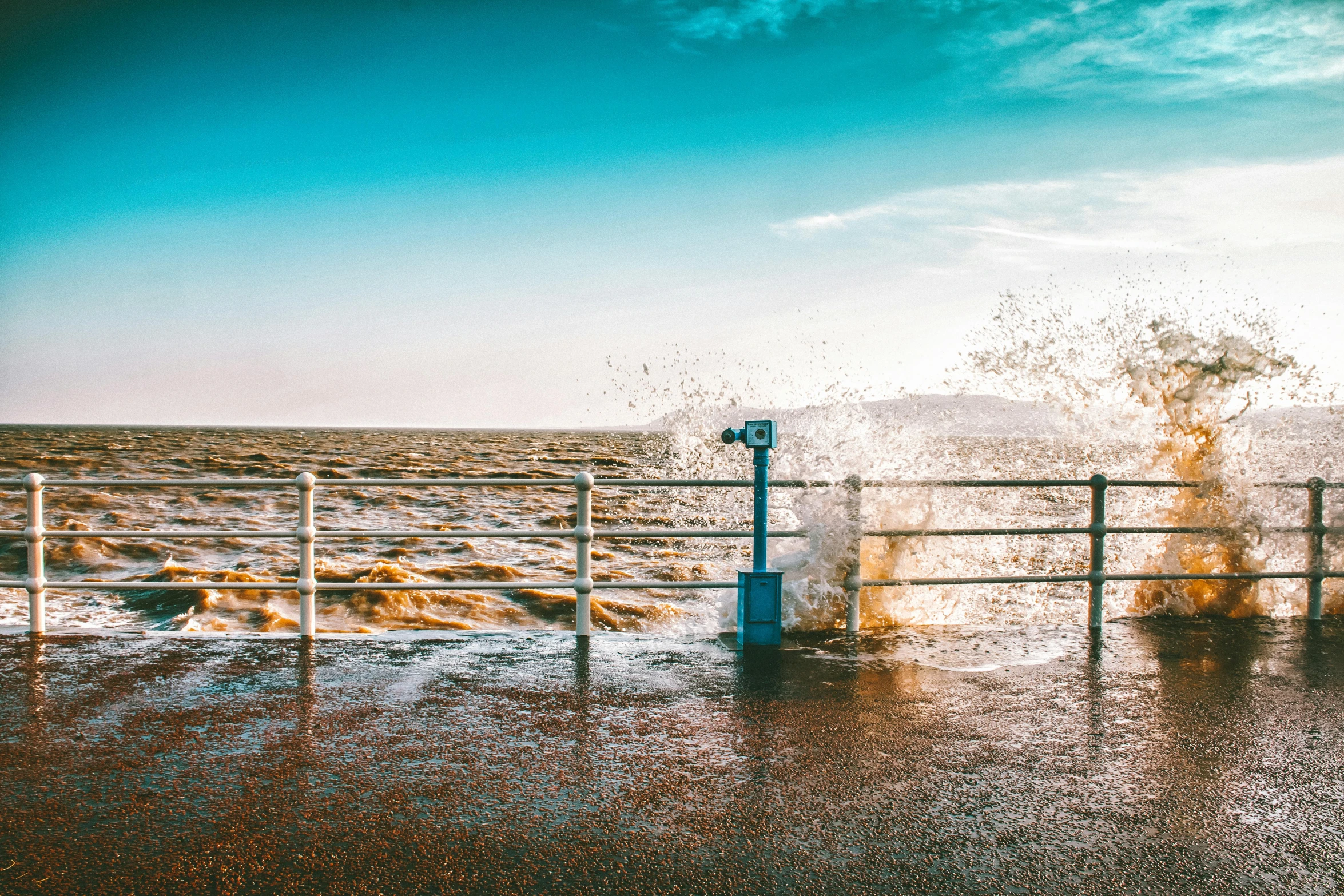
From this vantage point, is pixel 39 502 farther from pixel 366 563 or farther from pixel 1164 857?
pixel 366 563

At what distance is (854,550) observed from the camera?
22.4 feet

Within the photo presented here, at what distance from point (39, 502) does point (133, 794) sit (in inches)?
167

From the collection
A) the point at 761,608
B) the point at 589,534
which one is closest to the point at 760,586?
the point at 761,608

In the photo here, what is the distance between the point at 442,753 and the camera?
399 centimetres

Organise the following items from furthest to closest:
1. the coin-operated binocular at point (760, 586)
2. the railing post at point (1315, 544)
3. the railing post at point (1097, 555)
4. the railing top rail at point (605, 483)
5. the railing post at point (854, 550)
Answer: the railing post at point (1315, 544) < the railing post at point (1097, 555) < the railing post at point (854, 550) < the railing top rail at point (605, 483) < the coin-operated binocular at point (760, 586)

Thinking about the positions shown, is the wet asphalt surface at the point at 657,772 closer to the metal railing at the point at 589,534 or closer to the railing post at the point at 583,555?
the railing post at the point at 583,555

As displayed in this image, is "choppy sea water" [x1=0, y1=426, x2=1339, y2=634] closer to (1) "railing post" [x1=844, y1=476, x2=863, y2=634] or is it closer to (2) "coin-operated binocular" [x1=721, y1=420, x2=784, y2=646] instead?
(1) "railing post" [x1=844, y1=476, x2=863, y2=634]

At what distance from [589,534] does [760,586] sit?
4.27 feet

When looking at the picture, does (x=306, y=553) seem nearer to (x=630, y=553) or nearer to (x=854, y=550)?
(x=854, y=550)

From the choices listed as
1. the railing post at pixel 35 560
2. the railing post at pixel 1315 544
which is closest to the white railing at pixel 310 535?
the railing post at pixel 35 560

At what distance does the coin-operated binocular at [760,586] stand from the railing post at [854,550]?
0.77 meters

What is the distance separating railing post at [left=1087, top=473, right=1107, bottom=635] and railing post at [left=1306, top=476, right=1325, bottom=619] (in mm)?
1963

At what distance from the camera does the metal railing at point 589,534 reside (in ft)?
20.8

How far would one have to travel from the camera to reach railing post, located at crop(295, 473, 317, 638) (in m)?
6.28
